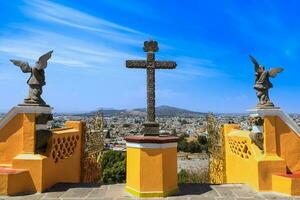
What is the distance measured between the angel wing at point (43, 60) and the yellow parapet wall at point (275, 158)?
5135mm

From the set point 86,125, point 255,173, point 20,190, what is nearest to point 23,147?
point 20,190

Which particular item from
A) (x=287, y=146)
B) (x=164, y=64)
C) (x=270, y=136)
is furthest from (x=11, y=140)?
(x=287, y=146)

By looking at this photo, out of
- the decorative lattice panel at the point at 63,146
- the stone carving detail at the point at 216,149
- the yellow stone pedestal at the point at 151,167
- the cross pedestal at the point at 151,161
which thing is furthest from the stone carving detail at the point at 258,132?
the decorative lattice panel at the point at 63,146

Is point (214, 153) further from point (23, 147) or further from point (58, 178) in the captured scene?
point (23, 147)

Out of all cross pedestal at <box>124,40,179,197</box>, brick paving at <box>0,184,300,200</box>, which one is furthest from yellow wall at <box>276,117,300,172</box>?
cross pedestal at <box>124,40,179,197</box>

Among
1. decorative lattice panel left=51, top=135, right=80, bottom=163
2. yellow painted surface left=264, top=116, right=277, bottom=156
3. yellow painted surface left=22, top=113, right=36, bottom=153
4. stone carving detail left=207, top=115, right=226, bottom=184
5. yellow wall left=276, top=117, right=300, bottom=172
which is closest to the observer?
yellow painted surface left=22, top=113, right=36, bottom=153

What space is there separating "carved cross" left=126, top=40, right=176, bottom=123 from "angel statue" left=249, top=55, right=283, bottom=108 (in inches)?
79.8

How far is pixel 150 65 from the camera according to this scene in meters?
8.16

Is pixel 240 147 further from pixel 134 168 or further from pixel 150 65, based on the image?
pixel 150 65

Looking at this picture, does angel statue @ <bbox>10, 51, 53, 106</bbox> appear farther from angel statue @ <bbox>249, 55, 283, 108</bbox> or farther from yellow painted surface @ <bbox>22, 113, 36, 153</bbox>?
angel statue @ <bbox>249, 55, 283, 108</bbox>

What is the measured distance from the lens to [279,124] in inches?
328

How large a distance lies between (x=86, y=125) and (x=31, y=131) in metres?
2.81

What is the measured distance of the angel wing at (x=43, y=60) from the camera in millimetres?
8445

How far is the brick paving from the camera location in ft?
24.4
